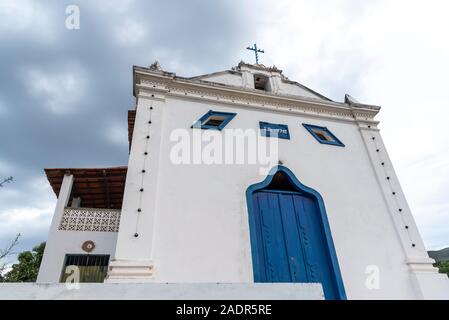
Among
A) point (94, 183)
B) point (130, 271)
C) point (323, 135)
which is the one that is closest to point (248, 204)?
point (130, 271)

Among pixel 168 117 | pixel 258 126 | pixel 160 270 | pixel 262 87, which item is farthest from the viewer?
pixel 262 87

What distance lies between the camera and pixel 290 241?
5.16 metres

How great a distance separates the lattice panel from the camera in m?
7.52

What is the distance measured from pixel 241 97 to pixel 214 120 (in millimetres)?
1134

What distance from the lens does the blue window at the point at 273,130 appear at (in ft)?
21.5

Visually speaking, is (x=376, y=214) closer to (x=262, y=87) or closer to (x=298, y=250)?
(x=298, y=250)

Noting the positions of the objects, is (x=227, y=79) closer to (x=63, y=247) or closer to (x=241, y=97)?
(x=241, y=97)

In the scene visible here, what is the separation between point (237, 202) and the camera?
5.24 m

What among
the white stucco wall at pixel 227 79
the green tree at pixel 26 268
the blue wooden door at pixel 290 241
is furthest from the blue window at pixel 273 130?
the green tree at pixel 26 268

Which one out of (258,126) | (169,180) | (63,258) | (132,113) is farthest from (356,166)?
(63,258)

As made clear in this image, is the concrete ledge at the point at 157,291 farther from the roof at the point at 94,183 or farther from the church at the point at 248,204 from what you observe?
the roof at the point at 94,183

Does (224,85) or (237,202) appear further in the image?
(224,85)

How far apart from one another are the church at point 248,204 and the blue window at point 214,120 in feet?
0.11
